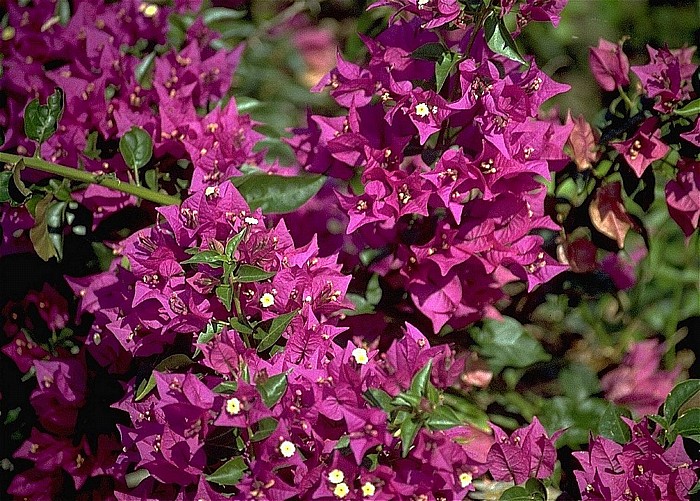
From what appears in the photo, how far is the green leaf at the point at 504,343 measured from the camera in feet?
3.68

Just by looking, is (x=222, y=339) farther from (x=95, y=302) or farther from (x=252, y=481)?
(x=95, y=302)

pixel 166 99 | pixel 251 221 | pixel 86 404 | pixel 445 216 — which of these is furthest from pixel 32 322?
pixel 445 216

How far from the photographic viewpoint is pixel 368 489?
2.21 ft

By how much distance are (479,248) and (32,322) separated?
60 centimetres

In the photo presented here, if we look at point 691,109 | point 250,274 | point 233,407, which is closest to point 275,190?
point 250,274

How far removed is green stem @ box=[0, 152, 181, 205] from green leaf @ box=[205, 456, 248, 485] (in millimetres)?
342

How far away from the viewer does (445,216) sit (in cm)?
94

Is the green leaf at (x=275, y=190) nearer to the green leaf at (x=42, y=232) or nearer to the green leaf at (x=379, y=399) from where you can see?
the green leaf at (x=42, y=232)

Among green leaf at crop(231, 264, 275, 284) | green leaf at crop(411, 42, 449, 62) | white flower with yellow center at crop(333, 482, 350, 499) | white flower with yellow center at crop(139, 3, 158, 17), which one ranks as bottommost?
white flower with yellow center at crop(333, 482, 350, 499)

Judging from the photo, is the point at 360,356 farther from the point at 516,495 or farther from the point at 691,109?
the point at 691,109

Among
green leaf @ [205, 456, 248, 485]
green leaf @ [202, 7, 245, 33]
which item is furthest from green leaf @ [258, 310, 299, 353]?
green leaf @ [202, 7, 245, 33]

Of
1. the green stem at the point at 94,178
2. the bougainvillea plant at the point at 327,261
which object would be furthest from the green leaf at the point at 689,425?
the green stem at the point at 94,178

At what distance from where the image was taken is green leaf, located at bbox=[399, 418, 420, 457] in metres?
0.64

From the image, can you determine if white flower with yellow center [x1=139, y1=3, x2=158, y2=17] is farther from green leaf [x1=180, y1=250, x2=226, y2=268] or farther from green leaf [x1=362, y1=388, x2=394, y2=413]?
green leaf [x1=362, y1=388, x2=394, y2=413]
